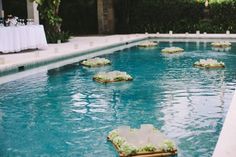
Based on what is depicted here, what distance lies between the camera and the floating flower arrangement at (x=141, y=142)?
4.71m

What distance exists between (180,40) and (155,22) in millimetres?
4314

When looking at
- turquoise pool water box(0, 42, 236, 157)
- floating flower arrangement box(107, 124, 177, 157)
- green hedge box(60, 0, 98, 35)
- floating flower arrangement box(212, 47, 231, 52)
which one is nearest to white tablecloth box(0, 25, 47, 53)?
turquoise pool water box(0, 42, 236, 157)

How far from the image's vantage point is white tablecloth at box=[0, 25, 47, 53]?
1360 centimetres

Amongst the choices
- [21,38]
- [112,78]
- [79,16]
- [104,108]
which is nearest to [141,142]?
[104,108]

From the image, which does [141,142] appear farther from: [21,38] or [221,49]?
[221,49]

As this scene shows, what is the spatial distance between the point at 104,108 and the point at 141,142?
2.08 m

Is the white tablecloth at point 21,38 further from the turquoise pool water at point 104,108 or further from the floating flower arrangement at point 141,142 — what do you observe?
the floating flower arrangement at point 141,142

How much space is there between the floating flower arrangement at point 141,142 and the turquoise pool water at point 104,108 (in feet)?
0.43

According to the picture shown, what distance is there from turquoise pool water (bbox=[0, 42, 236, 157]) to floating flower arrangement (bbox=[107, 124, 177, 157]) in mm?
132

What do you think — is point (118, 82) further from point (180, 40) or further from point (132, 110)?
point (180, 40)

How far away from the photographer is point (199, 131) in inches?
217

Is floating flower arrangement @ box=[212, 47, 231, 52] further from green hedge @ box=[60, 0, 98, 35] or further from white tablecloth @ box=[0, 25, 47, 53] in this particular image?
green hedge @ box=[60, 0, 98, 35]

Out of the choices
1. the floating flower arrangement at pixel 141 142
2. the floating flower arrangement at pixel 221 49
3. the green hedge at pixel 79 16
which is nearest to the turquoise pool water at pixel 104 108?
the floating flower arrangement at pixel 141 142

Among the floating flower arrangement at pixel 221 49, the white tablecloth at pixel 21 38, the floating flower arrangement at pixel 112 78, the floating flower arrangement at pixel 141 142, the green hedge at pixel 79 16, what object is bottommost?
the floating flower arrangement at pixel 141 142
